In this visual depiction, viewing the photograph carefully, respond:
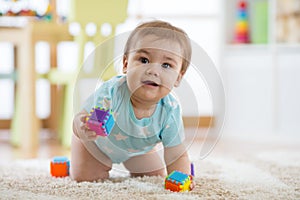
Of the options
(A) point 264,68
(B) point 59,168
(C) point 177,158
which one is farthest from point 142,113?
(A) point 264,68

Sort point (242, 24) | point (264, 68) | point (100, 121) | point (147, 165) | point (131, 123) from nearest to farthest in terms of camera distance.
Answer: point (100, 121) < point (131, 123) < point (147, 165) < point (264, 68) < point (242, 24)

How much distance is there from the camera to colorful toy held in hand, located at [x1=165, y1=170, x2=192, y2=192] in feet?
3.75

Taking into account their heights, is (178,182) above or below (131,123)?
below

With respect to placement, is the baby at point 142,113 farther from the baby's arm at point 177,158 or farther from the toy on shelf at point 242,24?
the toy on shelf at point 242,24

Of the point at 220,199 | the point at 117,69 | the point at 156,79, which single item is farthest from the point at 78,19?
the point at 220,199

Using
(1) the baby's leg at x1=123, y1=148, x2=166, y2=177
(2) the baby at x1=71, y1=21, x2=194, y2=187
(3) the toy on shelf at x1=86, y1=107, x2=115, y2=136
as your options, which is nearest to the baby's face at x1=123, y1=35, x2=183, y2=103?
(2) the baby at x1=71, y1=21, x2=194, y2=187

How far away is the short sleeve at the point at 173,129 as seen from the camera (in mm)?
1220

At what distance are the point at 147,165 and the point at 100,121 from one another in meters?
0.29

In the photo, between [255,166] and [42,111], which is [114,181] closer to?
[255,166]

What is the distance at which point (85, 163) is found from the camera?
1285mm

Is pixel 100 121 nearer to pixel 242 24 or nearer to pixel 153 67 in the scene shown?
pixel 153 67

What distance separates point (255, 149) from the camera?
2131 mm

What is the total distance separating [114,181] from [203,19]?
5.97 ft

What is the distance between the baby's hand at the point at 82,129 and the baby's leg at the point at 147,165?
21 centimetres
